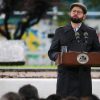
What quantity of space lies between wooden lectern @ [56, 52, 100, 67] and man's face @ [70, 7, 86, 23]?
1.54 ft

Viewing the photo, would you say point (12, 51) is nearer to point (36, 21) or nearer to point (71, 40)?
point (36, 21)

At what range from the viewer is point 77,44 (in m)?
7.37

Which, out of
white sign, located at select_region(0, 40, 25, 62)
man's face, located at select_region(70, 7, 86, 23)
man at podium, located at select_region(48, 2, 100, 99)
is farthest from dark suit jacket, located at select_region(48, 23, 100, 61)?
white sign, located at select_region(0, 40, 25, 62)

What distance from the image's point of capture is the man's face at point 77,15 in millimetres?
7273

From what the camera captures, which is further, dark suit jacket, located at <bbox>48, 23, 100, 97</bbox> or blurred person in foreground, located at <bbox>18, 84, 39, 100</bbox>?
dark suit jacket, located at <bbox>48, 23, 100, 97</bbox>

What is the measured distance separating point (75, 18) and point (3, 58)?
12.3 meters

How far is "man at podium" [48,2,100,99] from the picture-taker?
7.32 metres

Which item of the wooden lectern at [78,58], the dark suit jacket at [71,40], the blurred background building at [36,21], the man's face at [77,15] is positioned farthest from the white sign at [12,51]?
the wooden lectern at [78,58]

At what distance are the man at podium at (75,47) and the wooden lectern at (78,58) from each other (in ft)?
0.91

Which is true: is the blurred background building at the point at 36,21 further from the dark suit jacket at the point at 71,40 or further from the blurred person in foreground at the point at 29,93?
the blurred person in foreground at the point at 29,93

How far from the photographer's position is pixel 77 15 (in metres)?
7.28

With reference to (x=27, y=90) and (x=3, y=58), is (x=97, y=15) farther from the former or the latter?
(x=27, y=90)

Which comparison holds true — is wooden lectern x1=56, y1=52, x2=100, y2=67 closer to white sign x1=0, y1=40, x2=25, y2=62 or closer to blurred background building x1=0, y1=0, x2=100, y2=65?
white sign x1=0, y1=40, x2=25, y2=62

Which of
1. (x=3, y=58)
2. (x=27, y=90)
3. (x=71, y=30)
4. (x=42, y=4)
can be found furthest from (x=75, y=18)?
(x=42, y=4)
